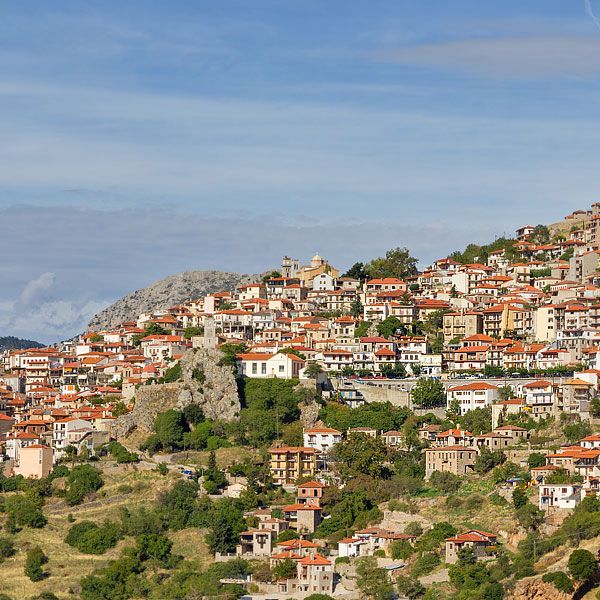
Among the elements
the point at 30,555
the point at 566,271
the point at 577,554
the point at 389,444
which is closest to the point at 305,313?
the point at 566,271

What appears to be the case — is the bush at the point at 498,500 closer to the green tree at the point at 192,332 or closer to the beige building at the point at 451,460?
the beige building at the point at 451,460

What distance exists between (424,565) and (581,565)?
8198 millimetres

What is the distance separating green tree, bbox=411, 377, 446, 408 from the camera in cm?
9000

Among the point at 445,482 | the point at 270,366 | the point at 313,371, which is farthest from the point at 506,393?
the point at 270,366

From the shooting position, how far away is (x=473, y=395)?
88.7 meters

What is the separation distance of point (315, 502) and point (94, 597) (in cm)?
1390

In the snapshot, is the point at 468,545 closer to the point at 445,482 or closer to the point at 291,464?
A: the point at 445,482

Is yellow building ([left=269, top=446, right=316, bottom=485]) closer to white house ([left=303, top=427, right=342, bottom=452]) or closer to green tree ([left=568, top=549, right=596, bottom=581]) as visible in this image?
white house ([left=303, top=427, right=342, bottom=452])

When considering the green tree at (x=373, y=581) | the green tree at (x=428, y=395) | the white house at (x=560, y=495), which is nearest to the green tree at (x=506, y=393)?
the green tree at (x=428, y=395)

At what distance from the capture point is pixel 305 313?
378ft

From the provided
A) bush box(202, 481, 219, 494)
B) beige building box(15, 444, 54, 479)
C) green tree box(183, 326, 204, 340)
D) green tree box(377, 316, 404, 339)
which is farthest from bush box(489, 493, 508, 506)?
green tree box(183, 326, 204, 340)

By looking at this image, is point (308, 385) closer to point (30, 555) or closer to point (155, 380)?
point (155, 380)

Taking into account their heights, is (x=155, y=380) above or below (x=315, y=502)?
above

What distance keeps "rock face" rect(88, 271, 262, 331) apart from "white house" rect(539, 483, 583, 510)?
317 feet
